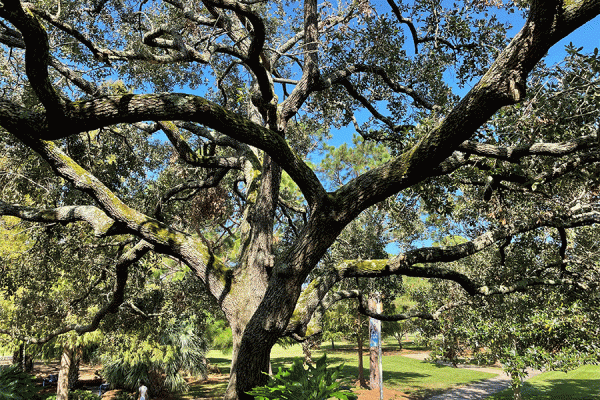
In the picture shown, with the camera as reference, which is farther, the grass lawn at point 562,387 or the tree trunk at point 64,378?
the grass lawn at point 562,387

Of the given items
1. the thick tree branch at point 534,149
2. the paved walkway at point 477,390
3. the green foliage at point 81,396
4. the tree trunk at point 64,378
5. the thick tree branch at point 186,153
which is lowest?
the paved walkway at point 477,390

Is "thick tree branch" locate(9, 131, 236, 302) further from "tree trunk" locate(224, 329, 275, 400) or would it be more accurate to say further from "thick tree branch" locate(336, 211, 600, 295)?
"thick tree branch" locate(336, 211, 600, 295)

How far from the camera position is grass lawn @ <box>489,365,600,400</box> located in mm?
14469

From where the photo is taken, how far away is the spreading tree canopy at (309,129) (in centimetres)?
344

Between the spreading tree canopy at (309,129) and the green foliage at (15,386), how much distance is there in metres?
4.15

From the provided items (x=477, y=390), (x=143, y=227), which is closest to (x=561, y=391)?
(x=477, y=390)

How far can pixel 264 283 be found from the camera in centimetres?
575

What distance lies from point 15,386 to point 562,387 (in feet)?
72.5

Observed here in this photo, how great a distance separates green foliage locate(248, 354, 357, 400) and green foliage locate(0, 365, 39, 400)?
25.3 feet

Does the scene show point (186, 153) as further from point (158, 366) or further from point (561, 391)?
point (561, 391)

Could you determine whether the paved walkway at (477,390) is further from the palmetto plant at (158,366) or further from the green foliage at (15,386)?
the green foliage at (15,386)

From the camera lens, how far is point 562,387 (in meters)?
17.6

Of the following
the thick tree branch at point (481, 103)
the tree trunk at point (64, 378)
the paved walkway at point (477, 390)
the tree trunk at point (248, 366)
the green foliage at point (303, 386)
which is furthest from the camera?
the paved walkway at point (477, 390)

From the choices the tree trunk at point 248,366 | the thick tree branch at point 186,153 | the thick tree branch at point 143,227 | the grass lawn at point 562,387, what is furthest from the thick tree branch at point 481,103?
the grass lawn at point 562,387
